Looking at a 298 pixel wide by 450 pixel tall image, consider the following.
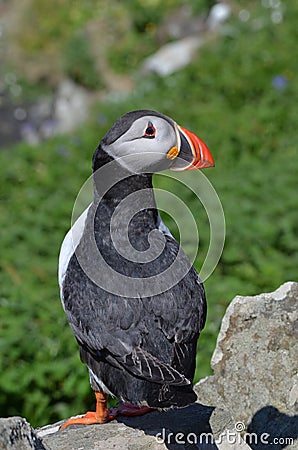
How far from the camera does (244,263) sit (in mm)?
6098

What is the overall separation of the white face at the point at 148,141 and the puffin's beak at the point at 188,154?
0.03 meters

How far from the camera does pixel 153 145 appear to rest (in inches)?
110

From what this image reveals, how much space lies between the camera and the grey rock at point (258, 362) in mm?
3506

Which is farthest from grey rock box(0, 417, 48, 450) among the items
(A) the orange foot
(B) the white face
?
(B) the white face

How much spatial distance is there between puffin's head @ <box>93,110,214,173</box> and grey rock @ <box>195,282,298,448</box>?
1111mm

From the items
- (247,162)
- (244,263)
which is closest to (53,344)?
(244,263)

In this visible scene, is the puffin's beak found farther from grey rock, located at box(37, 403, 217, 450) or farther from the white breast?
grey rock, located at box(37, 403, 217, 450)

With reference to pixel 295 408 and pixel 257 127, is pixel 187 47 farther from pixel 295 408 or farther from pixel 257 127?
pixel 295 408

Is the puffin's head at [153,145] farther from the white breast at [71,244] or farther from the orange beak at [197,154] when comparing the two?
the white breast at [71,244]

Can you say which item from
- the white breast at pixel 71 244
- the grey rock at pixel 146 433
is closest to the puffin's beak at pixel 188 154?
the white breast at pixel 71 244

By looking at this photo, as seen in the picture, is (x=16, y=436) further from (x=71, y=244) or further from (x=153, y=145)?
(x=153, y=145)

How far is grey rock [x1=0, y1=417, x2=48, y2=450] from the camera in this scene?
2371mm

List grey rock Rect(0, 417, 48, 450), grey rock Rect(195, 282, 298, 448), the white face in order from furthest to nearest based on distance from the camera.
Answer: grey rock Rect(195, 282, 298, 448) < the white face < grey rock Rect(0, 417, 48, 450)

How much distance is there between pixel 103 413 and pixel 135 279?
764 mm
